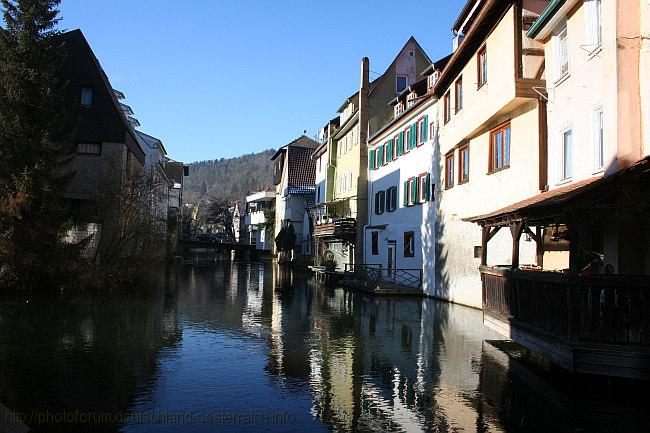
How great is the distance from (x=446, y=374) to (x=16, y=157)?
2082 cm

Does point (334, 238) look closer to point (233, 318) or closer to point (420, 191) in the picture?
point (420, 191)

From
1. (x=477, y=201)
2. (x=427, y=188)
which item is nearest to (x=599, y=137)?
(x=477, y=201)

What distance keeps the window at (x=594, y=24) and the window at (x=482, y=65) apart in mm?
6958

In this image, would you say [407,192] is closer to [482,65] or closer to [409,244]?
[409,244]

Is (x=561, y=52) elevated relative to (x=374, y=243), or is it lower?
elevated

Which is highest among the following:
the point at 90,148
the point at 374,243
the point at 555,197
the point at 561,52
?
the point at 90,148

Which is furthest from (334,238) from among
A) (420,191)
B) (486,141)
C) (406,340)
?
(406,340)

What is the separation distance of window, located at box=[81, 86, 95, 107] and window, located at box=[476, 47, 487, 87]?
22018 mm

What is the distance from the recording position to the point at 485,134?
21.4m

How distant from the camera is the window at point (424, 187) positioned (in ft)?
94.1

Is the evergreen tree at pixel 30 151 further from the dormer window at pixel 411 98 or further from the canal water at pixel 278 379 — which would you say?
the dormer window at pixel 411 98

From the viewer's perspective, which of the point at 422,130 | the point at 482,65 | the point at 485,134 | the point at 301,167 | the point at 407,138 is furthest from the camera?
the point at 301,167

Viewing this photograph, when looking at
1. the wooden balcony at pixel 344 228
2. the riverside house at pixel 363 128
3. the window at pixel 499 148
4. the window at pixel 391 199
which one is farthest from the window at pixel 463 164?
the wooden balcony at pixel 344 228

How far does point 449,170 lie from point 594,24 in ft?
43.7
